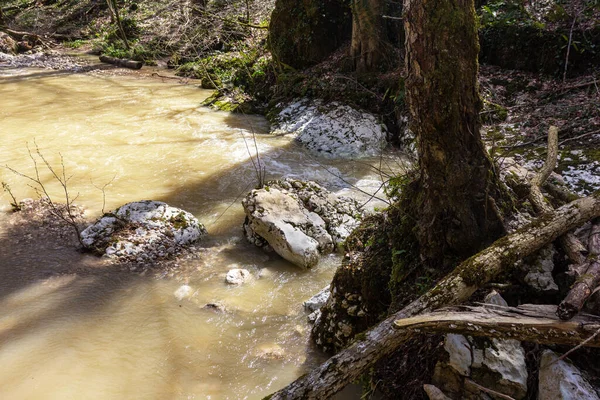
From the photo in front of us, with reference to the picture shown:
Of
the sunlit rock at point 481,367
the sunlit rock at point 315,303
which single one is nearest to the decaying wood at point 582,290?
the sunlit rock at point 481,367

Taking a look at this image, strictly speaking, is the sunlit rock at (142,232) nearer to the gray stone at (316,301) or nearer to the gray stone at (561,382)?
the gray stone at (316,301)

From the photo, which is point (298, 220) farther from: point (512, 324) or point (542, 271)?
point (512, 324)

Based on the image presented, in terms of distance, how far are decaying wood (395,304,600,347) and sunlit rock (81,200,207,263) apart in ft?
12.1

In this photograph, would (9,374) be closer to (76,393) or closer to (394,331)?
(76,393)

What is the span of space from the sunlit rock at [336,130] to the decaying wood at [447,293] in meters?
5.13

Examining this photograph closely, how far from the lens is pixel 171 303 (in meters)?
4.29

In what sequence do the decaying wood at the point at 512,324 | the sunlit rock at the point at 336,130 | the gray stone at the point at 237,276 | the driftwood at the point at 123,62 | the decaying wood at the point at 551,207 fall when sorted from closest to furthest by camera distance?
the decaying wood at the point at 512,324 → the decaying wood at the point at 551,207 → the gray stone at the point at 237,276 → the sunlit rock at the point at 336,130 → the driftwood at the point at 123,62

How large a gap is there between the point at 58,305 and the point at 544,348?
4.22m

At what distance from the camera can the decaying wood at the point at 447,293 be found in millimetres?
2273

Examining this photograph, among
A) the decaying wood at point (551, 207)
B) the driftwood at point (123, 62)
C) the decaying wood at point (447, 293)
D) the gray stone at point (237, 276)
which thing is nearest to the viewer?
the decaying wood at point (447, 293)

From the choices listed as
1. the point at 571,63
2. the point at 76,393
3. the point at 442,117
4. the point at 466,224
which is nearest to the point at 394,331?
the point at 466,224

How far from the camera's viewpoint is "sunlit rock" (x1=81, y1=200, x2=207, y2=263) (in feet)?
16.7

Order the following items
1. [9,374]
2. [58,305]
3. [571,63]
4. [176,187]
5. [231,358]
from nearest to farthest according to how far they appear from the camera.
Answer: [9,374] < [231,358] < [58,305] < [176,187] < [571,63]

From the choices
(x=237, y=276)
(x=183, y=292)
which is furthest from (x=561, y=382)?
(x=183, y=292)
